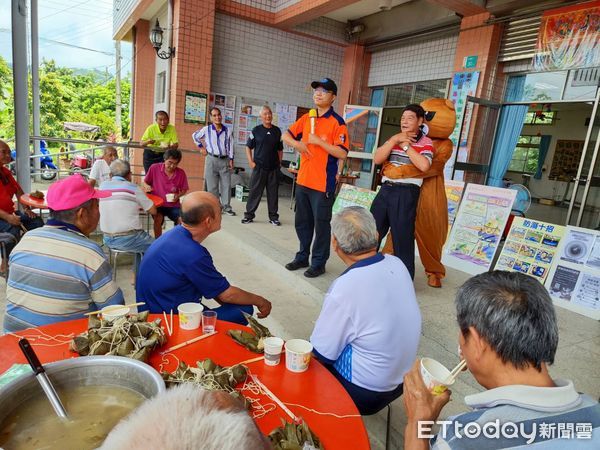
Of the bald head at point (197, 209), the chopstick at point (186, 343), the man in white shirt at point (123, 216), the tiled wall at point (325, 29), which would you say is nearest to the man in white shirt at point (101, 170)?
the man in white shirt at point (123, 216)

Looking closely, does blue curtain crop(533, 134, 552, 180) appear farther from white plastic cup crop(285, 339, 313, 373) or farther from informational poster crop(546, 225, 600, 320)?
white plastic cup crop(285, 339, 313, 373)

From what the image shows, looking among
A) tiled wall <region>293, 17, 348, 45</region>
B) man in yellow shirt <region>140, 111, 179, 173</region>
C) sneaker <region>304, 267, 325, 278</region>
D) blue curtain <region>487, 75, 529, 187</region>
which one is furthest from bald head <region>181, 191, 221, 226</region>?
tiled wall <region>293, 17, 348, 45</region>

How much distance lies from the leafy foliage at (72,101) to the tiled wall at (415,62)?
12268 mm

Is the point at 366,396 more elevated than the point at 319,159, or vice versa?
the point at 319,159

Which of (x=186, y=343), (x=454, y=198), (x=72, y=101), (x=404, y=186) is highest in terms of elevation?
(x=72, y=101)

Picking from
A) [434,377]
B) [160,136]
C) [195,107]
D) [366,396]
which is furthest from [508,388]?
[195,107]

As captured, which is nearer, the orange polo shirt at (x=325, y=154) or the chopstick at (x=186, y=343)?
the chopstick at (x=186, y=343)

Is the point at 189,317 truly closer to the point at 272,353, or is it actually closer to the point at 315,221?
the point at 272,353

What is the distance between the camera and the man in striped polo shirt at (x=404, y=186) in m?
3.13

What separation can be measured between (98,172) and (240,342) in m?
4.60

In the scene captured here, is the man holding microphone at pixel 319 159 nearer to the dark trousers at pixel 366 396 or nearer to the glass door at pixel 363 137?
the dark trousers at pixel 366 396

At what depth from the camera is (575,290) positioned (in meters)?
3.44

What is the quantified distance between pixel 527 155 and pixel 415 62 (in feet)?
12.7

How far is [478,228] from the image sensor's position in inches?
168
